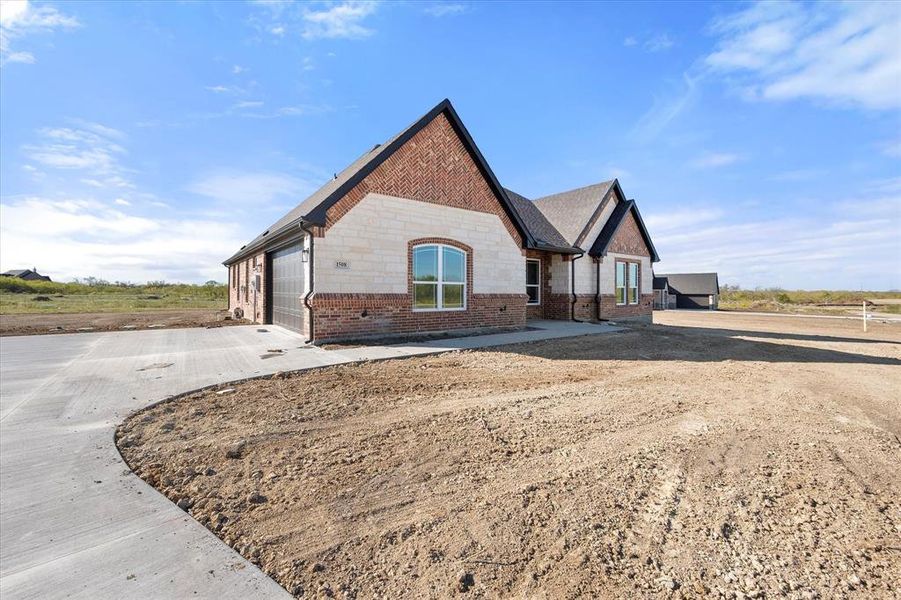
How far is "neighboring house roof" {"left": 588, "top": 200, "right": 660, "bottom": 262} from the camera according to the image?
18.1 m

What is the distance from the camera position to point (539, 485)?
3.09 meters

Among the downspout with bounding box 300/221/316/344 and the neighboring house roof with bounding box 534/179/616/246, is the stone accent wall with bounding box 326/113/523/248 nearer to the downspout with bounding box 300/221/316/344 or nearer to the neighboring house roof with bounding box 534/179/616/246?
the downspout with bounding box 300/221/316/344

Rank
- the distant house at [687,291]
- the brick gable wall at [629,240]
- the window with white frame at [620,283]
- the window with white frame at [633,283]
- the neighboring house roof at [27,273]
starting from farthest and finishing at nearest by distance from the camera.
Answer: the neighboring house roof at [27,273]
the distant house at [687,291]
the window with white frame at [633,283]
the window with white frame at [620,283]
the brick gable wall at [629,240]

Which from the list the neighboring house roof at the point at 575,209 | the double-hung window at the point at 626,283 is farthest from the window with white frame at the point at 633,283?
the neighboring house roof at the point at 575,209

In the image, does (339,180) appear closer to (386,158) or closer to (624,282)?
(386,158)

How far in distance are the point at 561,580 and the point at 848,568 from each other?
1686mm

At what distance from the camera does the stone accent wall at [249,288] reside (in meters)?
15.0

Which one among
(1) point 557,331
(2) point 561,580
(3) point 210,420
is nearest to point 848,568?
(2) point 561,580

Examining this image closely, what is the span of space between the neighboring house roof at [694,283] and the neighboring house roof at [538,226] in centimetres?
3849

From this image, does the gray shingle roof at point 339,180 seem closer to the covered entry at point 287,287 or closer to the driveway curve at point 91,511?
the covered entry at point 287,287

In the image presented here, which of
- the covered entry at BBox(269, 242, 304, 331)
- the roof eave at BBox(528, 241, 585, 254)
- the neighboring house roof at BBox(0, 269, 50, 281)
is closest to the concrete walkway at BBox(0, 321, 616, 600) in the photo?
the covered entry at BBox(269, 242, 304, 331)

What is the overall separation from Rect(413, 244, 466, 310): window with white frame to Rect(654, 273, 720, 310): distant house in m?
42.9

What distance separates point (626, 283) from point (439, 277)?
12.2m

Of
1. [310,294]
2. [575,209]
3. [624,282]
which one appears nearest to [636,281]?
[624,282]
